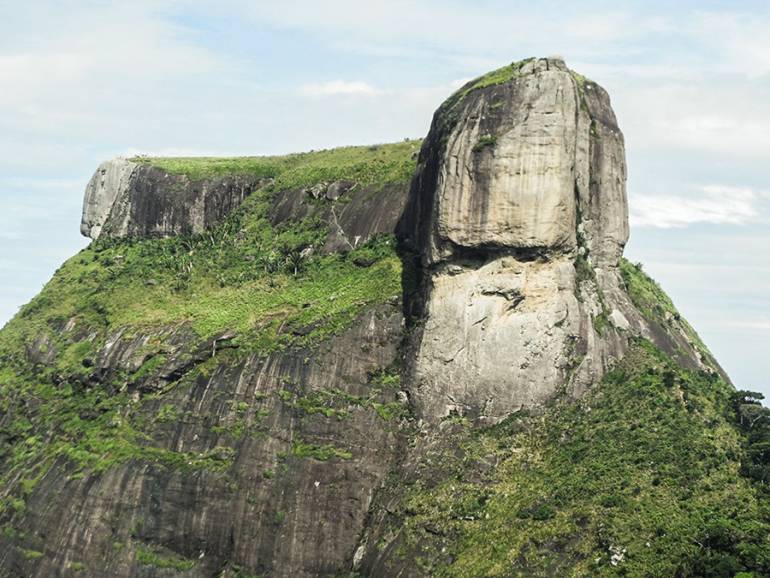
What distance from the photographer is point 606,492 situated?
55.9 metres

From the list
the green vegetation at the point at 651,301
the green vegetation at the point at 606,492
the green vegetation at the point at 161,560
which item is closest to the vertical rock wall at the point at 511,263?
the green vegetation at the point at 606,492

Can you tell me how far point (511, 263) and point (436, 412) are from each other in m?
11.1

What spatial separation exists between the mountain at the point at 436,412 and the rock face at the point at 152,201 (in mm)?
20714

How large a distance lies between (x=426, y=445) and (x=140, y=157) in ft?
195

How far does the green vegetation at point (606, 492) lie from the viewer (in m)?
50.2

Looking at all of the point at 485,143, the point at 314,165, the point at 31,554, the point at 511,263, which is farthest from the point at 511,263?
the point at 31,554

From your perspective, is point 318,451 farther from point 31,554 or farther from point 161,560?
point 31,554

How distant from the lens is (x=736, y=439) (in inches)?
2357

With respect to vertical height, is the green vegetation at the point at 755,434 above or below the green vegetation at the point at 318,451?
above

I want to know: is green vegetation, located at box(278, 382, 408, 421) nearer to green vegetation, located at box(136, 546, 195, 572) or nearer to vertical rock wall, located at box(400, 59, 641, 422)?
vertical rock wall, located at box(400, 59, 641, 422)

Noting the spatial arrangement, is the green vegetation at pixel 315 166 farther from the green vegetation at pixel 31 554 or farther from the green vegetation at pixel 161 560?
the green vegetation at pixel 31 554

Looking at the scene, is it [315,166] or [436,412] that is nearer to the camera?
[436,412]

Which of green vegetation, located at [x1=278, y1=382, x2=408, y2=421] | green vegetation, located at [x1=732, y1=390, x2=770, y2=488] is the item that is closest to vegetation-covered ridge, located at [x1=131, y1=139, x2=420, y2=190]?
green vegetation, located at [x1=278, y1=382, x2=408, y2=421]

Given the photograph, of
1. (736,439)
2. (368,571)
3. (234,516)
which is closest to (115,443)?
(234,516)
